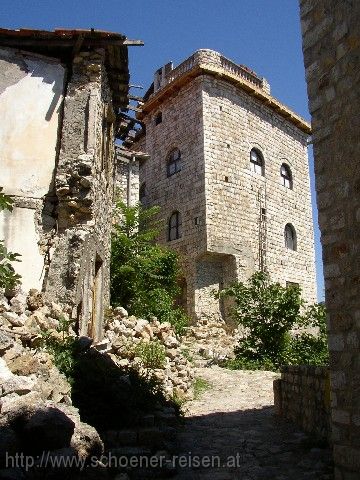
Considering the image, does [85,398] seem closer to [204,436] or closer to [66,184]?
[204,436]

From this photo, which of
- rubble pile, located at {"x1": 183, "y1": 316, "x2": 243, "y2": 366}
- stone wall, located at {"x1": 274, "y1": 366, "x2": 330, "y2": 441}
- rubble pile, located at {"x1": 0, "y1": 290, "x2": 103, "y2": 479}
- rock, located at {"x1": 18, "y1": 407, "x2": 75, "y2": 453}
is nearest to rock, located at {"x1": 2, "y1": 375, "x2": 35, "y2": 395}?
rubble pile, located at {"x1": 0, "y1": 290, "x2": 103, "y2": 479}

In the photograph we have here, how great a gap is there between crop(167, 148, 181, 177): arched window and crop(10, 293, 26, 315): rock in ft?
37.0

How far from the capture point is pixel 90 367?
5.16m

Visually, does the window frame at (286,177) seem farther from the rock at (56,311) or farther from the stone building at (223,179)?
the rock at (56,311)

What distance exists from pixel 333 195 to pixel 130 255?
8241 millimetres

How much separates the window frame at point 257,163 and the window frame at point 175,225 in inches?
140

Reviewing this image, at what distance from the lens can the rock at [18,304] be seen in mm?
5460

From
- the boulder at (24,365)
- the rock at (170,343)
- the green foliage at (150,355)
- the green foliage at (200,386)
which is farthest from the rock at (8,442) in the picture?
the rock at (170,343)

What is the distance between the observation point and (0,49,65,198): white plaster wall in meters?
7.16

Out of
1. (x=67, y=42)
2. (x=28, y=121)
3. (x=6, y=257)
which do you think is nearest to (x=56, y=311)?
(x=6, y=257)

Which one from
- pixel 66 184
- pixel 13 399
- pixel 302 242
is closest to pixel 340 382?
pixel 13 399

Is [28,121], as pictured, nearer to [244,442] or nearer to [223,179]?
[244,442]

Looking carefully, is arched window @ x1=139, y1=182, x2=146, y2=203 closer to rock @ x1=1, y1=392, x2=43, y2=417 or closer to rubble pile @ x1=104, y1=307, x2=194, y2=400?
rubble pile @ x1=104, y1=307, x2=194, y2=400

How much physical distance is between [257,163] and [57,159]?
35.6ft
